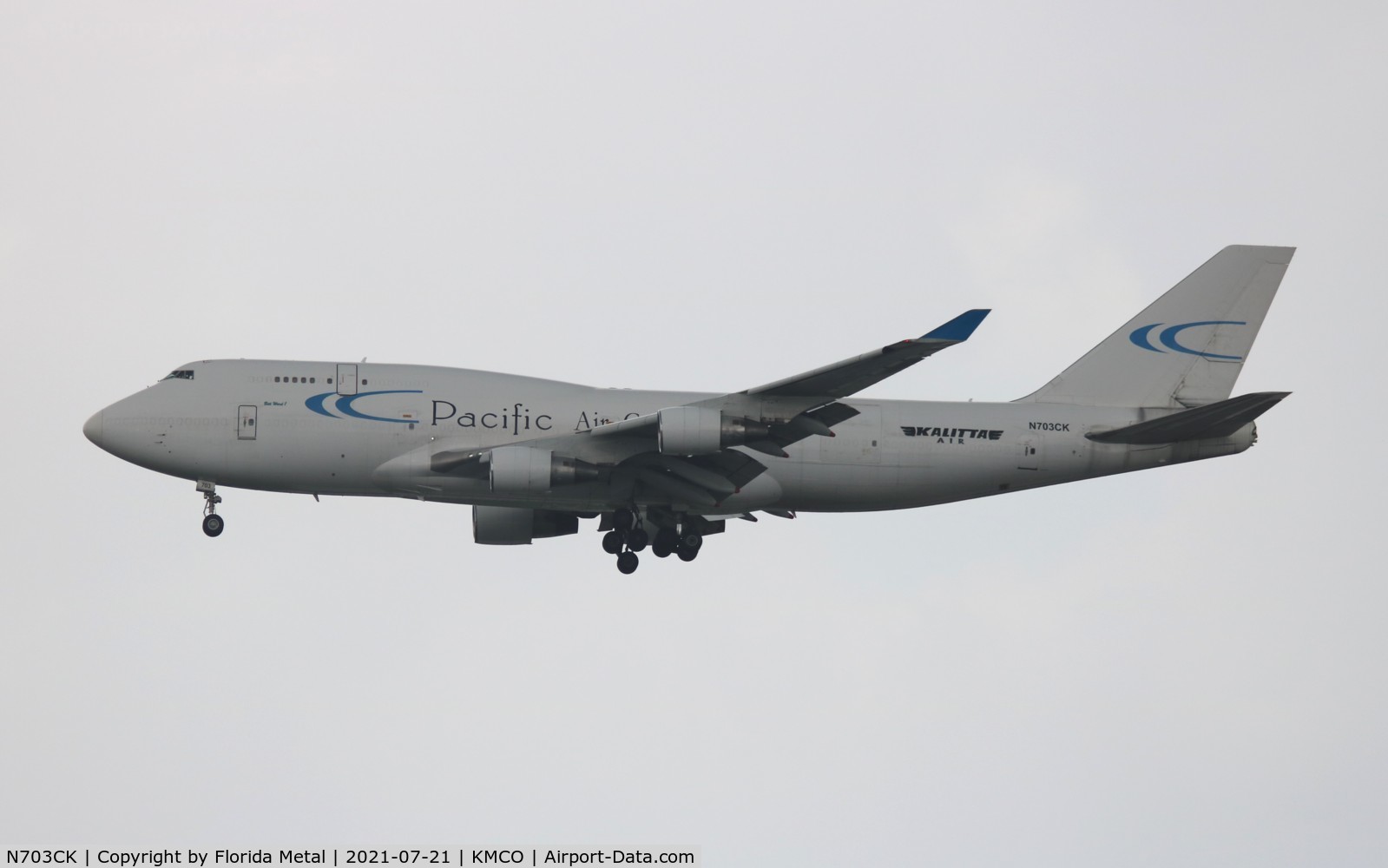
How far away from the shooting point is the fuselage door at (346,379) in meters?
39.3

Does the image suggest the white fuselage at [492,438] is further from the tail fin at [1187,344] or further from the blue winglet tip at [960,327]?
the blue winglet tip at [960,327]

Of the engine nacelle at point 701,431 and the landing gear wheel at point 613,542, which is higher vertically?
the engine nacelle at point 701,431

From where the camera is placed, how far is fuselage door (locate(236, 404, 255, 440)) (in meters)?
38.8

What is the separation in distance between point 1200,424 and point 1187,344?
3920 mm

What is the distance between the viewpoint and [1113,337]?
44031 mm

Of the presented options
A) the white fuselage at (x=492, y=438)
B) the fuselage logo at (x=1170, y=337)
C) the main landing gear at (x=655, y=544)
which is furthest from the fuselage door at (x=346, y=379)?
the fuselage logo at (x=1170, y=337)

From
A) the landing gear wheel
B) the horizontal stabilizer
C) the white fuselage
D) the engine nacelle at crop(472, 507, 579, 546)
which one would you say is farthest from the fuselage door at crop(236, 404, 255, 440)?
the horizontal stabilizer

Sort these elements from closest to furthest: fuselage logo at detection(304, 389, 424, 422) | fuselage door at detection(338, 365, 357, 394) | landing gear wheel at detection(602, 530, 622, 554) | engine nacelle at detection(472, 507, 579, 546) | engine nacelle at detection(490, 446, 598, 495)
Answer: engine nacelle at detection(490, 446, 598, 495) < fuselage logo at detection(304, 389, 424, 422) < fuselage door at detection(338, 365, 357, 394) < landing gear wheel at detection(602, 530, 622, 554) < engine nacelle at detection(472, 507, 579, 546)

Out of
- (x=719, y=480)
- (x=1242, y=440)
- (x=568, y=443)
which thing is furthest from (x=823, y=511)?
(x=1242, y=440)

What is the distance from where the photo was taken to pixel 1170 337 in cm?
4406

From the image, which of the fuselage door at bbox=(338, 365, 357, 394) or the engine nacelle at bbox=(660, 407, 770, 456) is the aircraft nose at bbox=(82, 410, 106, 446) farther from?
the engine nacelle at bbox=(660, 407, 770, 456)

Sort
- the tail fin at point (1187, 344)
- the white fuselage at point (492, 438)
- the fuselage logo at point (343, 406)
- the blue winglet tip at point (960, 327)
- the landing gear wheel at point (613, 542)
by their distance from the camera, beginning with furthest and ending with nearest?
the tail fin at point (1187, 344) → the landing gear wheel at point (613, 542) → the fuselage logo at point (343, 406) → the white fuselage at point (492, 438) → the blue winglet tip at point (960, 327)

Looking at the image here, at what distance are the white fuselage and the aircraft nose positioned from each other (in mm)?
29

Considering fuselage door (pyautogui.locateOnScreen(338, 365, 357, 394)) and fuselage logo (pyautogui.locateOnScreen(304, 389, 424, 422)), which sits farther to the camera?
fuselage door (pyautogui.locateOnScreen(338, 365, 357, 394))
